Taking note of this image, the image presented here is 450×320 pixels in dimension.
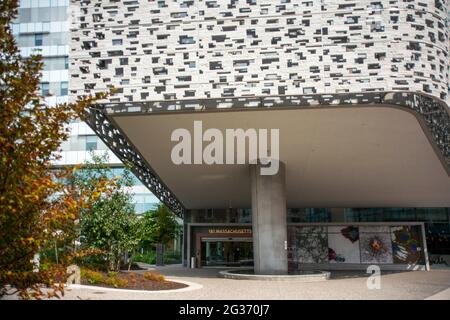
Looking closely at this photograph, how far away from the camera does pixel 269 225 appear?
2189cm

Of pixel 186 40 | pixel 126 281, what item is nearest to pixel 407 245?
pixel 186 40

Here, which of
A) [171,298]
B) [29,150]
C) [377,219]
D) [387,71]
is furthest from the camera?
[377,219]

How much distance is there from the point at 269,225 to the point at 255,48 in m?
8.53

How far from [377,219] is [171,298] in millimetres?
27260

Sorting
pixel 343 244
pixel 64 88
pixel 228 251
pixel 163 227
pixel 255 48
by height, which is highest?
pixel 64 88

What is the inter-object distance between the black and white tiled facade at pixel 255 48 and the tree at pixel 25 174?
37.6 feet

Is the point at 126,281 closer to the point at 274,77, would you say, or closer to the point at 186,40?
the point at 274,77

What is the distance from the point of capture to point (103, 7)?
62.9ft

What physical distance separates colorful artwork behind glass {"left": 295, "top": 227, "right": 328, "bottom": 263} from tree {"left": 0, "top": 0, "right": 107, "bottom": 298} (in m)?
26.9

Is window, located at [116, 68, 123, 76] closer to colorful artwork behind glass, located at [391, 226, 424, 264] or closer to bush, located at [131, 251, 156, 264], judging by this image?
colorful artwork behind glass, located at [391, 226, 424, 264]

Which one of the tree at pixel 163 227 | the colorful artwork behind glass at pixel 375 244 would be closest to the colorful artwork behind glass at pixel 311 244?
the colorful artwork behind glass at pixel 375 244

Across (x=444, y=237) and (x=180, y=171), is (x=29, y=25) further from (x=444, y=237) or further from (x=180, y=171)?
(x=444, y=237)

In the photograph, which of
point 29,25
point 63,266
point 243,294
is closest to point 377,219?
point 243,294

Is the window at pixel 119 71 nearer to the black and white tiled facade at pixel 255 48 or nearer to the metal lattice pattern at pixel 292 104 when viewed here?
the black and white tiled facade at pixel 255 48
